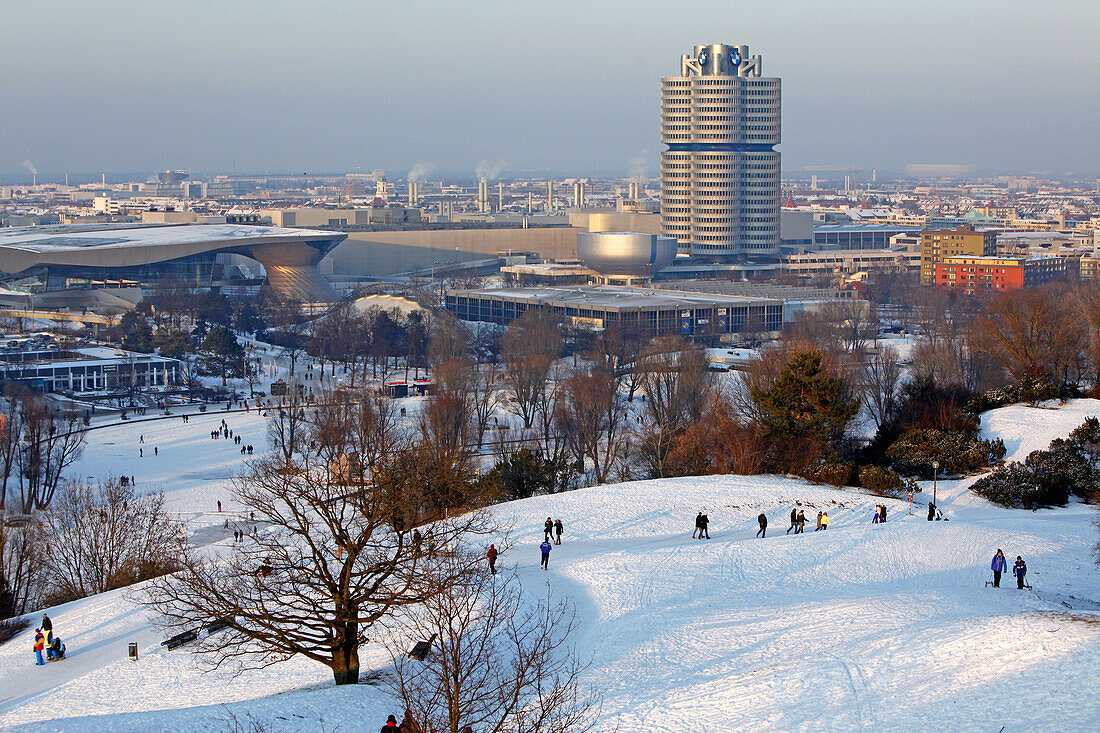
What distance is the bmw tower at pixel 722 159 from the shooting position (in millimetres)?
91125

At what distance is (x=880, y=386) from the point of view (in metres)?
36.5

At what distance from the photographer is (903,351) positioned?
51.2m

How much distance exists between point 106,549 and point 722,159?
240ft

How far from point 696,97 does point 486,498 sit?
72.0 m

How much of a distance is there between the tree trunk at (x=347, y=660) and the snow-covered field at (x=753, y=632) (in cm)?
18

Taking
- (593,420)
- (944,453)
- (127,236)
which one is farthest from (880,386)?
(127,236)

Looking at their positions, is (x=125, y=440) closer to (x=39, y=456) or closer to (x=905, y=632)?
(x=39, y=456)

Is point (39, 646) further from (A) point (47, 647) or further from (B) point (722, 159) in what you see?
(B) point (722, 159)

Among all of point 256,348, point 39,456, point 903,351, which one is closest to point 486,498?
point 39,456

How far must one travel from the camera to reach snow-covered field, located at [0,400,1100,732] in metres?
12.0

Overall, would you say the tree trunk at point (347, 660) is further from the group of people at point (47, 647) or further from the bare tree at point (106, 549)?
the bare tree at point (106, 549)

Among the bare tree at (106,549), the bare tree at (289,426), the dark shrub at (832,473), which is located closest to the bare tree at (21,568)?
the bare tree at (106,549)

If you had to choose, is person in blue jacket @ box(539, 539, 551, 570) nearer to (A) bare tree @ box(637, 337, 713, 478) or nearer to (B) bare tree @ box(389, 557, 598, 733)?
(B) bare tree @ box(389, 557, 598, 733)

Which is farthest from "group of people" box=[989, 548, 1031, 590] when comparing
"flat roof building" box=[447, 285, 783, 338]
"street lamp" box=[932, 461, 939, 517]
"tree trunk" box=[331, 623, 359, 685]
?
"flat roof building" box=[447, 285, 783, 338]
